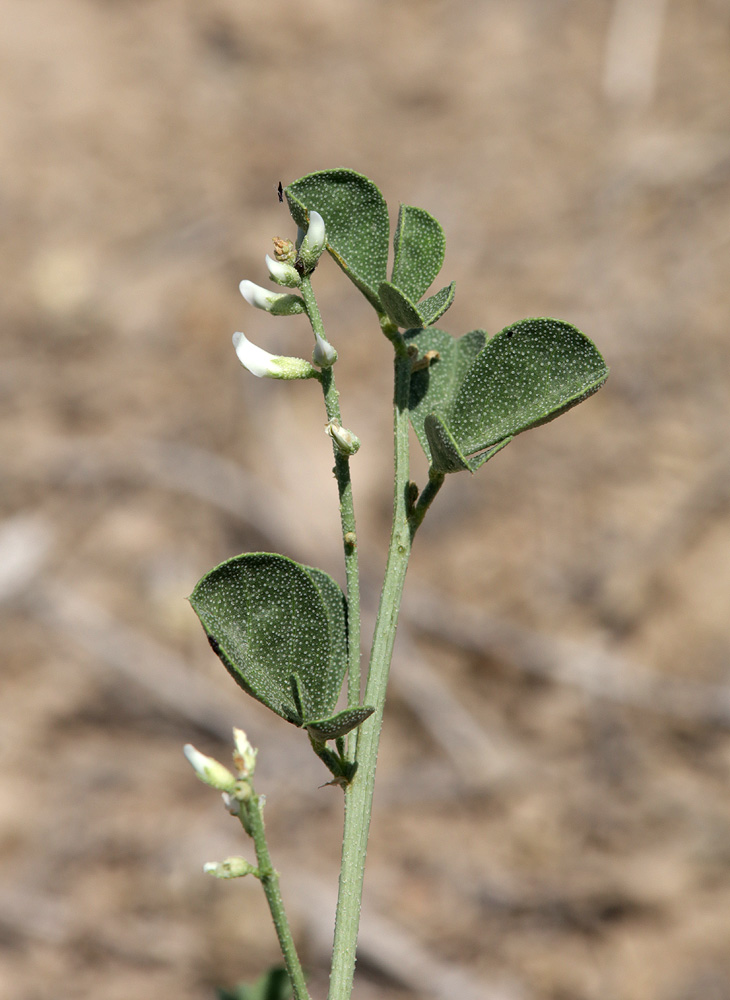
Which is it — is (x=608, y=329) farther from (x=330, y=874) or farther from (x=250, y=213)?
(x=330, y=874)

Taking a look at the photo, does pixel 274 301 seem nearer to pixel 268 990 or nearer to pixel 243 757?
pixel 243 757

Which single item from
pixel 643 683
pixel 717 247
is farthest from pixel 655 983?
pixel 717 247

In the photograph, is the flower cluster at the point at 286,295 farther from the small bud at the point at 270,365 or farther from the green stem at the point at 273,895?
the green stem at the point at 273,895

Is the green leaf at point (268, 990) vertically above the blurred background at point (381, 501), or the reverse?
the blurred background at point (381, 501)

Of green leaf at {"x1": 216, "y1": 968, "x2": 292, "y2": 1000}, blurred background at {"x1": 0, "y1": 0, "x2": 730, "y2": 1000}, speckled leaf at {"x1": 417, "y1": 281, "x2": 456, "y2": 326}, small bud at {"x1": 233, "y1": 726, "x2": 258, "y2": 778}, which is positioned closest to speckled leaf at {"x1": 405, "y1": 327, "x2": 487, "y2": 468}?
speckled leaf at {"x1": 417, "y1": 281, "x2": 456, "y2": 326}

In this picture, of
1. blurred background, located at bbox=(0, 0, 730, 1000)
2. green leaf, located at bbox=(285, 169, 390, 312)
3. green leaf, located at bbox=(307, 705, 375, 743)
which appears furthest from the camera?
blurred background, located at bbox=(0, 0, 730, 1000)

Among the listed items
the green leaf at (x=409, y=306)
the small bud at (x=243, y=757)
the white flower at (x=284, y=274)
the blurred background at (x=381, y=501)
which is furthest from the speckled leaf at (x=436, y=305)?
the blurred background at (x=381, y=501)

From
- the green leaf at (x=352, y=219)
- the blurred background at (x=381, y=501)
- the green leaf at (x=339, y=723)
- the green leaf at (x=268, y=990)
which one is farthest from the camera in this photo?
the blurred background at (x=381, y=501)

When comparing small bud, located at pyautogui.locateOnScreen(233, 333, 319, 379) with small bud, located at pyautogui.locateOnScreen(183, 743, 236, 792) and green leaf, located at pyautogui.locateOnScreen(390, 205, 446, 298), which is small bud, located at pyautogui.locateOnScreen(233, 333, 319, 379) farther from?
small bud, located at pyautogui.locateOnScreen(183, 743, 236, 792)
